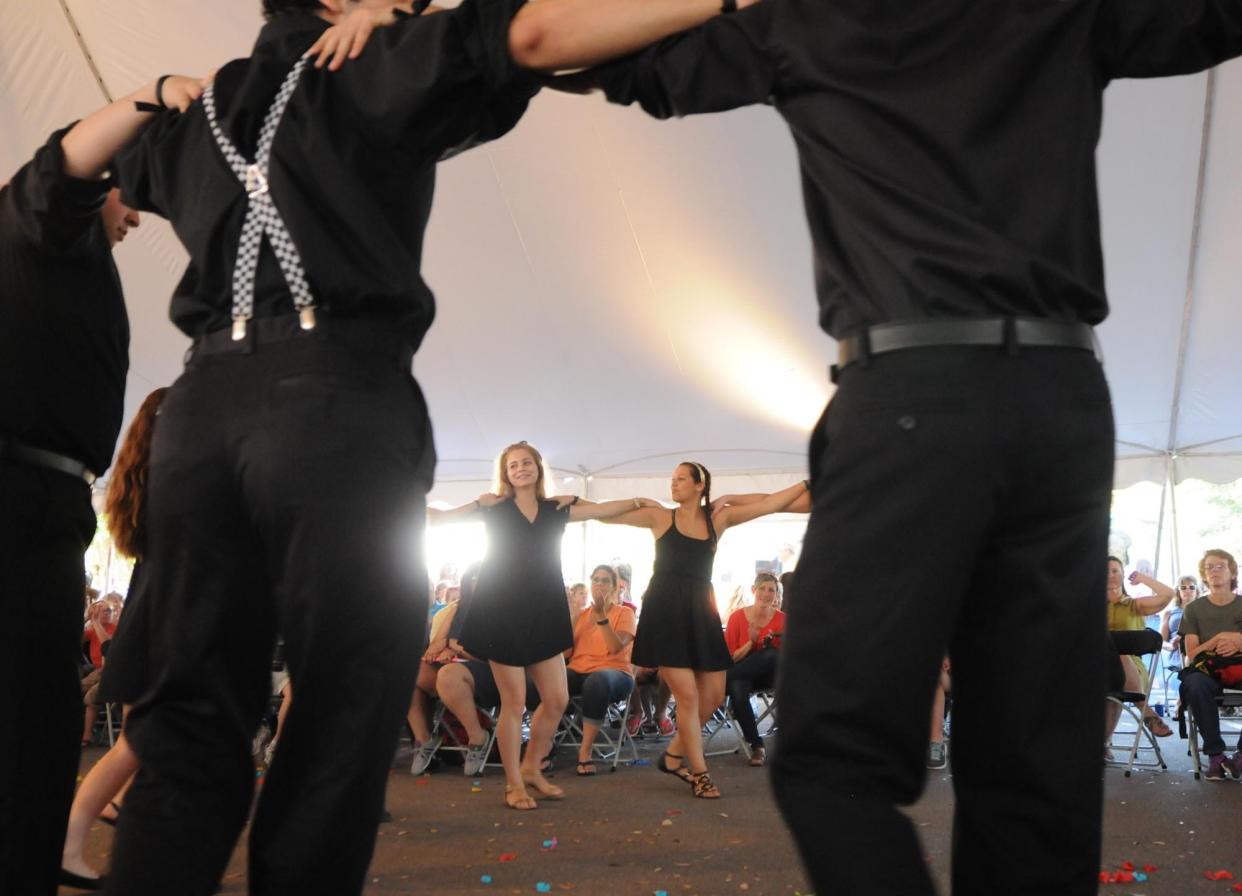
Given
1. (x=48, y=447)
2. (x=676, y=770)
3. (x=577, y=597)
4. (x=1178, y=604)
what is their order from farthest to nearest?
(x=1178, y=604) → (x=577, y=597) → (x=676, y=770) → (x=48, y=447)

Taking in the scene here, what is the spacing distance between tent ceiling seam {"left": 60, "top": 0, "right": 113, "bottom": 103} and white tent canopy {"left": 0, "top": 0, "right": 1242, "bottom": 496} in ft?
0.05

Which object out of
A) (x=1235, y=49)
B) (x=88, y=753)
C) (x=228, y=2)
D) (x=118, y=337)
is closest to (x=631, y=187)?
(x=228, y=2)

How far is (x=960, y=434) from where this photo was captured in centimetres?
130

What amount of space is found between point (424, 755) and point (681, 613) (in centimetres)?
180

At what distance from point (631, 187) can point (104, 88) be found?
4.29m

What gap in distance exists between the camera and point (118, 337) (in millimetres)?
2311

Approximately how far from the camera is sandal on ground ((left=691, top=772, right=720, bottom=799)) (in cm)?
540

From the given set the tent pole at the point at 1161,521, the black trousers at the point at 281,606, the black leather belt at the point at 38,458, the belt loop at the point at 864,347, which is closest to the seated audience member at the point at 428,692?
the black leather belt at the point at 38,458

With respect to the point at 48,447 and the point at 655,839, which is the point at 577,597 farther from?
the point at 48,447

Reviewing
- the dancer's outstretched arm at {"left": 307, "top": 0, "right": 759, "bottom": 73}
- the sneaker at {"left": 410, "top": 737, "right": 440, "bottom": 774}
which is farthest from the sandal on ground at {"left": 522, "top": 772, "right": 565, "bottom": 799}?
the dancer's outstretched arm at {"left": 307, "top": 0, "right": 759, "bottom": 73}

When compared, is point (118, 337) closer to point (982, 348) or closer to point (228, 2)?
point (982, 348)

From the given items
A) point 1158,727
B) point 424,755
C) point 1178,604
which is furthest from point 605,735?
point 1178,604

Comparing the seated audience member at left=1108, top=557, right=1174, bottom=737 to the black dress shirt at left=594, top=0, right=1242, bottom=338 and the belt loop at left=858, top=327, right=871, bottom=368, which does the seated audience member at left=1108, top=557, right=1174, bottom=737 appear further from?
the belt loop at left=858, top=327, right=871, bottom=368

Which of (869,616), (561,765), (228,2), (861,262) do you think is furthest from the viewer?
(228,2)
